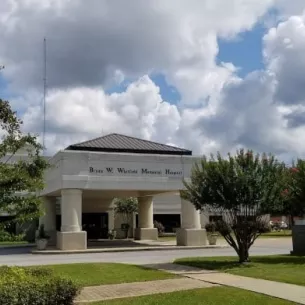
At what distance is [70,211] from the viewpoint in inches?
1128

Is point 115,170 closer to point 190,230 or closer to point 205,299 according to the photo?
point 190,230

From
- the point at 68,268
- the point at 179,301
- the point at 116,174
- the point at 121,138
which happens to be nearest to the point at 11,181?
the point at 179,301

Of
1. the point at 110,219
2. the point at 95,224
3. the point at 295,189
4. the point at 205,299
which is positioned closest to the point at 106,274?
the point at 205,299

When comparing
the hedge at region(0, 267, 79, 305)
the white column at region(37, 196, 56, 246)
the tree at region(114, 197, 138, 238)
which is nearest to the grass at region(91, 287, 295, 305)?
the hedge at region(0, 267, 79, 305)

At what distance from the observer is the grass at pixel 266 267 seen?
14306 mm

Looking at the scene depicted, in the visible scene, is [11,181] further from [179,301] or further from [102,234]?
[102,234]

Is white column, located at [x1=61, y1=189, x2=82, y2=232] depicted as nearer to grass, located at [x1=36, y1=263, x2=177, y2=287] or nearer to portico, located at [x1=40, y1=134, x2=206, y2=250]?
portico, located at [x1=40, y1=134, x2=206, y2=250]

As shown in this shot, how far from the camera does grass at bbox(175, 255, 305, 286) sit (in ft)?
46.9

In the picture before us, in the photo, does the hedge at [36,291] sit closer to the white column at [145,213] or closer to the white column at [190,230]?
the white column at [190,230]

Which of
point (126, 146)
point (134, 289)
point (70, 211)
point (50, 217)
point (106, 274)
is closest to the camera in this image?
point (134, 289)

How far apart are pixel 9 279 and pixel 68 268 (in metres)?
A: 7.73

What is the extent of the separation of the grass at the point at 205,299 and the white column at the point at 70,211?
17405 millimetres

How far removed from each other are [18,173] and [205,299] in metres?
4.85

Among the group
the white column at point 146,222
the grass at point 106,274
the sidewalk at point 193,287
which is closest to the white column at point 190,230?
the white column at point 146,222
